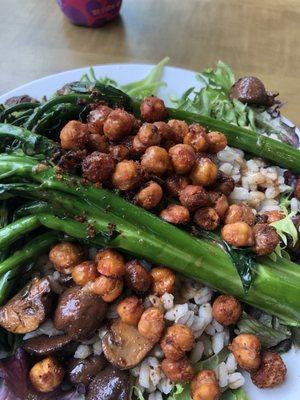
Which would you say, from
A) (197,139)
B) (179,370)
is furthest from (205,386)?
(197,139)

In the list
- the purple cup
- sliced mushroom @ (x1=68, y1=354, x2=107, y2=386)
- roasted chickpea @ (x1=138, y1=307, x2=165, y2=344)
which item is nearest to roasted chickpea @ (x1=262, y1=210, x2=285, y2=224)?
roasted chickpea @ (x1=138, y1=307, x2=165, y2=344)

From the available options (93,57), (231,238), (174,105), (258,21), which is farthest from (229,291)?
(258,21)

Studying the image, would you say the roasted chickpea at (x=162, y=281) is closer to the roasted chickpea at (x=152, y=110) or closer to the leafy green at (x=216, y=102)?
the roasted chickpea at (x=152, y=110)

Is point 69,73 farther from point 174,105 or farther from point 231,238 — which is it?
point 231,238

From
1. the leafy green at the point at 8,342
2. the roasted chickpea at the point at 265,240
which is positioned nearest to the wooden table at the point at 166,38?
the roasted chickpea at the point at 265,240

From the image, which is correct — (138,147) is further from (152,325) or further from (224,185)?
(152,325)

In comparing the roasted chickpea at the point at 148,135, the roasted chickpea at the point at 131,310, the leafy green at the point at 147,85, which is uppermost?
the roasted chickpea at the point at 148,135
